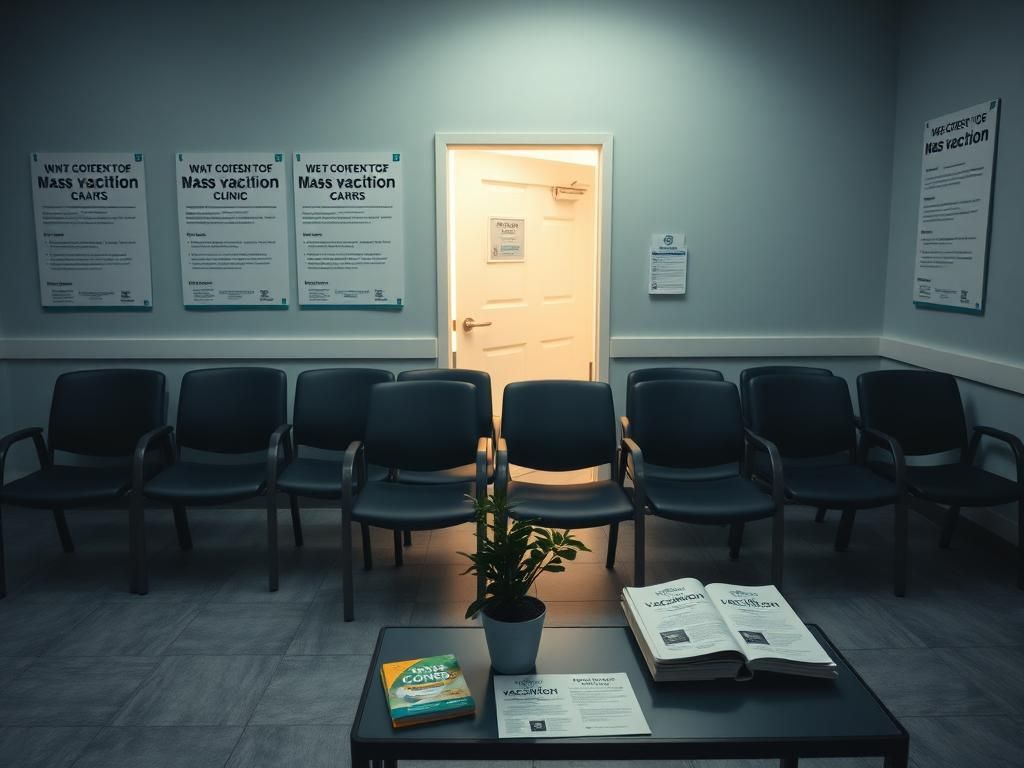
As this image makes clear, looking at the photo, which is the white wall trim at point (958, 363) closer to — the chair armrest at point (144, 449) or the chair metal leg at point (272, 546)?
the chair metal leg at point (272, 546)

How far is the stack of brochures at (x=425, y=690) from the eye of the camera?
151 centimetres

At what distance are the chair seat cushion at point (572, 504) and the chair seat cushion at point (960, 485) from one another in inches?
45.4

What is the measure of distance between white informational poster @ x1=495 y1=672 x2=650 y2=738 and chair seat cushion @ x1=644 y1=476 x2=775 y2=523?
1259mm

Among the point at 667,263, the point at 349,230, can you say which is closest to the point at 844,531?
the point at 667,263

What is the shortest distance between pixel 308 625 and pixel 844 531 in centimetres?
227

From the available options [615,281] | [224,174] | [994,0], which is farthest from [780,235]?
[224,174]

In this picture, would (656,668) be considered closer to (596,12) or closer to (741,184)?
(741,184)

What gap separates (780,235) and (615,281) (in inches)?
33.9

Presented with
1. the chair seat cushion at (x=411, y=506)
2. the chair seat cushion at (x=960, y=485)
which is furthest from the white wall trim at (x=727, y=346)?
the chair seat cushion at (x=411, y=506)

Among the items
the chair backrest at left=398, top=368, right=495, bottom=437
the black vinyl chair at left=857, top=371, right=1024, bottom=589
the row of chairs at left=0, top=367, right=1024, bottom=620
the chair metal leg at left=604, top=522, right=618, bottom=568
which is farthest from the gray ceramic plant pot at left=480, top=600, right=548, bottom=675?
the black vinyl chair at left=857, top=371, right=1024, bottom=589

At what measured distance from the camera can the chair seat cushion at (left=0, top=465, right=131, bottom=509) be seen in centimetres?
304

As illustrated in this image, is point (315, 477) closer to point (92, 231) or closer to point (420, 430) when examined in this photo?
point (420, 430)

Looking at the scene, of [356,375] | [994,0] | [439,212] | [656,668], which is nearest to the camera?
[656,668]

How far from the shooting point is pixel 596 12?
3.80 meters
